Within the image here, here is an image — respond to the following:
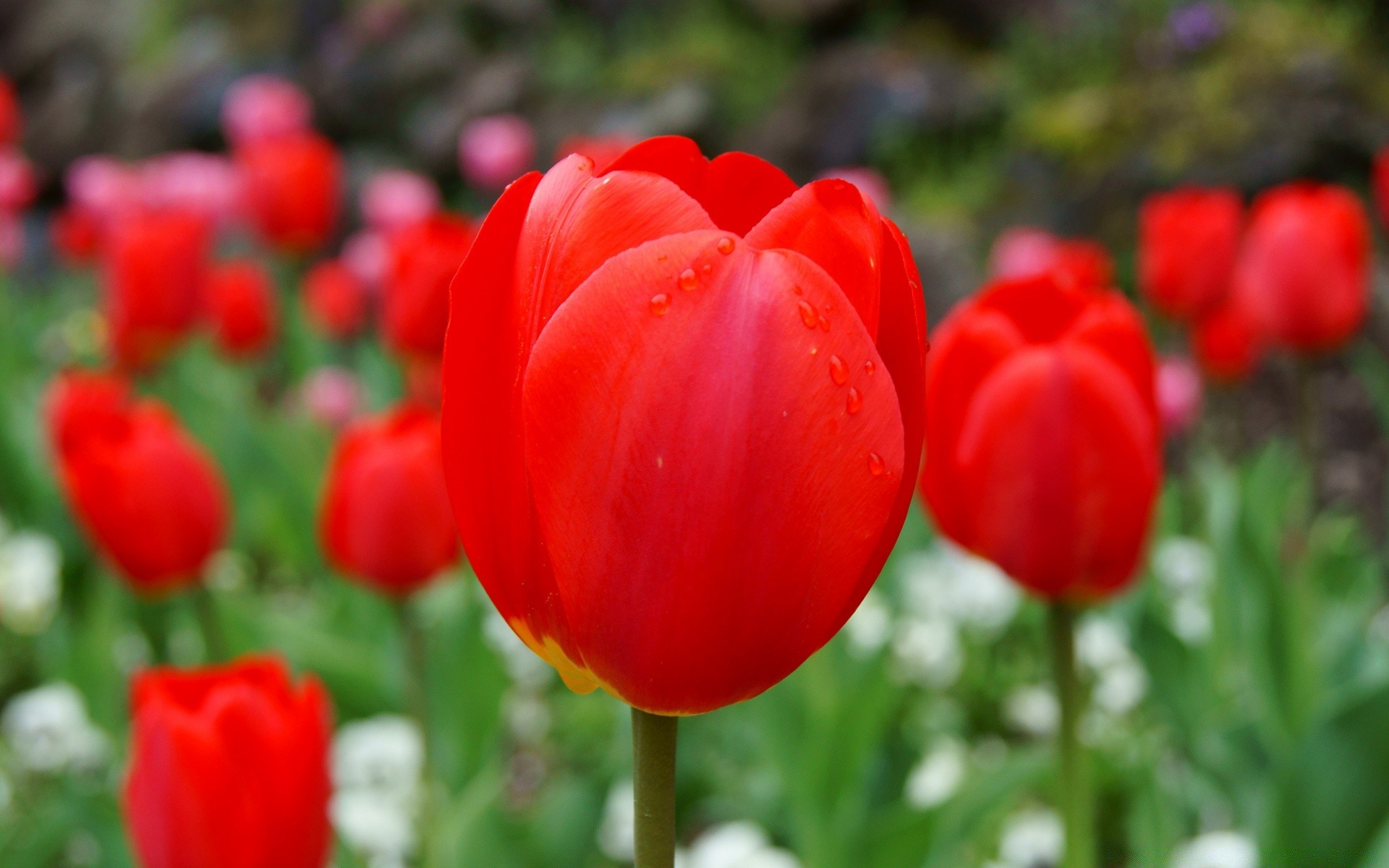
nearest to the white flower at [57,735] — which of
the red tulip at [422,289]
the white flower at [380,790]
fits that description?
the white flower at [380,790]

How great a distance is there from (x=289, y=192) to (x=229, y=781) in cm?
259

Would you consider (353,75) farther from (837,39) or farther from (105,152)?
(837,39)

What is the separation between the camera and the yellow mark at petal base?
0.45m

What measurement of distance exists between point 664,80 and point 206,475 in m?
5.14

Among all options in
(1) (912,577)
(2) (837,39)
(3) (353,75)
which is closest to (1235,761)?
(1) (912,577)

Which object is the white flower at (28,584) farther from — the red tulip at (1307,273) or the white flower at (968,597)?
the red tulip at (1307,273)

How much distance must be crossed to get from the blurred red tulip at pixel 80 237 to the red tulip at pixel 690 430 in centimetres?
390

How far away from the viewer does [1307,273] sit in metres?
1.96

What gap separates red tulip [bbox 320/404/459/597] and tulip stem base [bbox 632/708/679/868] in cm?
83

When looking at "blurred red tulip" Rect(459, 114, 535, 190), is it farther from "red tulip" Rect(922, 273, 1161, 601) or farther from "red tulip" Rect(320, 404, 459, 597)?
"red tulip" Rect(922, 273, 1161, 601)

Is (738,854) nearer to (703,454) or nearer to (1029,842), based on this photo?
(1029,842)

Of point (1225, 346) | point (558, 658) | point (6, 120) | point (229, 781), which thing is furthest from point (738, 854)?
point (6, 120)

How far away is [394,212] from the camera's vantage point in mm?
3398

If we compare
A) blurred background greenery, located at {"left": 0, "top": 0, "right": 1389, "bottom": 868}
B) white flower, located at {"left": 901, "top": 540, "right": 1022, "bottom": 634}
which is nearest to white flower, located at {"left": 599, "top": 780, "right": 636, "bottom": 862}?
blurred background greenery, located at {"left": 0, "top": 0, "right": 1389, "bottom": 868}
